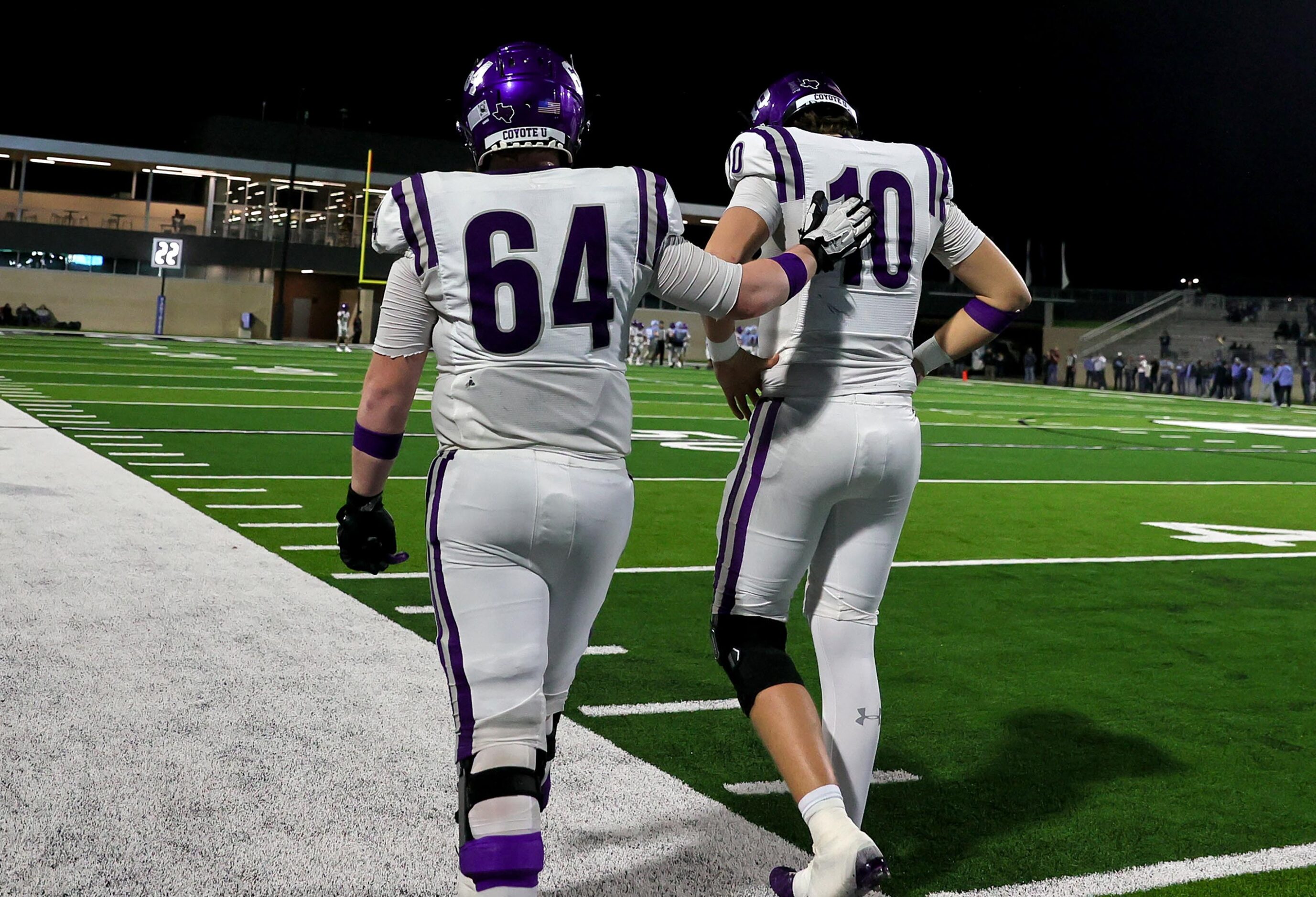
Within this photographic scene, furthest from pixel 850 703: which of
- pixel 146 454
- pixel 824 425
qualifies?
pixel 146 454

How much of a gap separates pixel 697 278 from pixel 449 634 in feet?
2.60

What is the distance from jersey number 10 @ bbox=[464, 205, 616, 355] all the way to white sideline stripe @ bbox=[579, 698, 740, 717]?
75.9 inches

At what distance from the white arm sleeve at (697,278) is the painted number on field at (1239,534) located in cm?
655

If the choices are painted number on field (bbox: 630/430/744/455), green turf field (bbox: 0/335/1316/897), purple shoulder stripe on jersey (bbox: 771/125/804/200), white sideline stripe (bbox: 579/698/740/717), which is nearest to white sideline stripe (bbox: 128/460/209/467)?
green turf field (bbox: 0/335/1316/897)

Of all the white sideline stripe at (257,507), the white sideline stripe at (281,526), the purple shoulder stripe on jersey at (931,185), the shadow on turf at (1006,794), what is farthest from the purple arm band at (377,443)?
the white sideline stripe at (257,507)

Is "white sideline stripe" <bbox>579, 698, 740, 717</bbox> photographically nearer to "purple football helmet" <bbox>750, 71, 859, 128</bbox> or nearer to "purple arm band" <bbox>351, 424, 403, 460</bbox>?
"purple arm band" <bbox>351, 424, 403, 460</bbox>

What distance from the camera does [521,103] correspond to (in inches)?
91.5

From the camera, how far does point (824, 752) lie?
2.51m

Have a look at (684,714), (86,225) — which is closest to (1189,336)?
(86,225)

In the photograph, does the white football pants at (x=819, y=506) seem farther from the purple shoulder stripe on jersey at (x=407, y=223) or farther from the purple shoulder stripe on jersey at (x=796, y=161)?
the purple shoulder stripe on jersey at (x=407, y=223)

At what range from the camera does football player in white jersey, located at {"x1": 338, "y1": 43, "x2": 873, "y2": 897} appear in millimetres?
2143

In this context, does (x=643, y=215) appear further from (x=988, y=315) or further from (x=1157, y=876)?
(x=1157, y=876)

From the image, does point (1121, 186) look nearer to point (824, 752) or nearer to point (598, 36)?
point (598, 36)

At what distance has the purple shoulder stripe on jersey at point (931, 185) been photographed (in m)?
2.85
